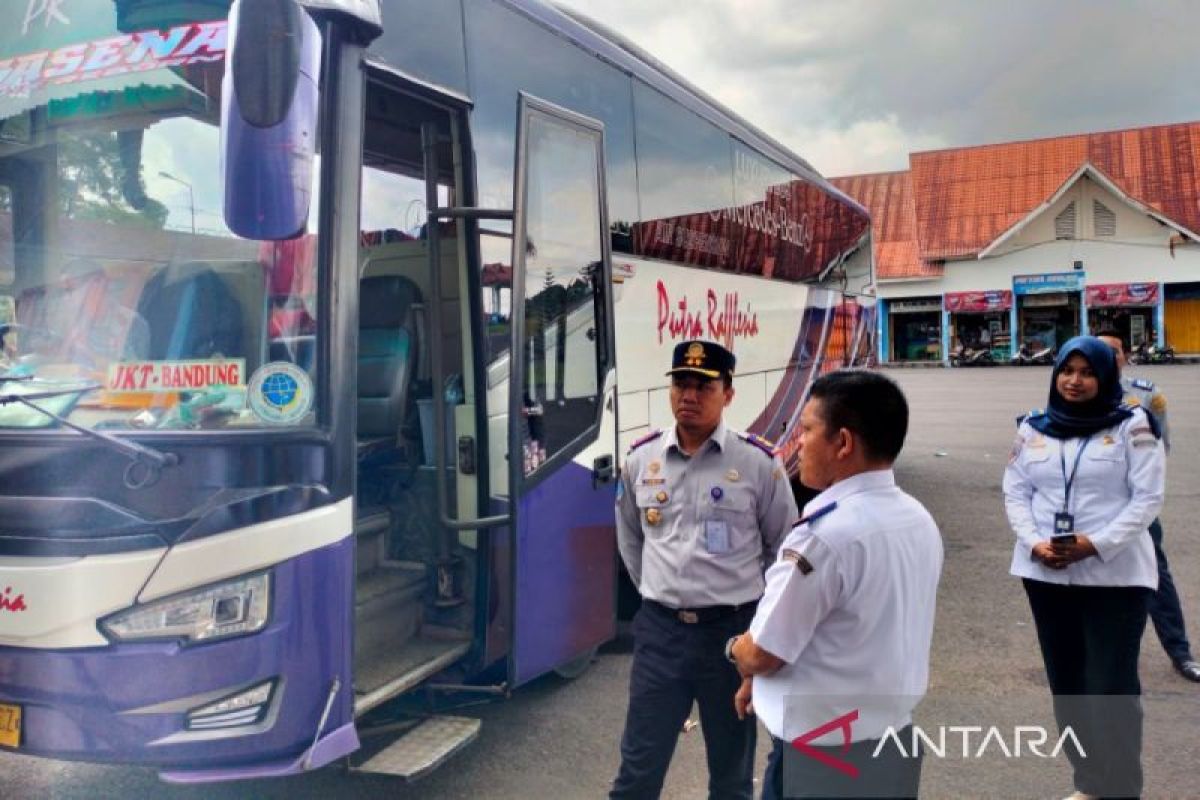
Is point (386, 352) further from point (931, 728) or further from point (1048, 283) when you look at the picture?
point (1048, 283)

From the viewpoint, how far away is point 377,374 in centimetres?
490

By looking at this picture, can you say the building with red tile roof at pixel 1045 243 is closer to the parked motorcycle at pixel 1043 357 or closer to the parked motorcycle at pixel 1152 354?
the parked motorcycle at pixel 1152 354

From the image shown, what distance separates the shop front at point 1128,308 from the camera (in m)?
35.8

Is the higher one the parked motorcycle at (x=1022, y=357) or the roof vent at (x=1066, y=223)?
the roof vent at (x=1066, y=223)

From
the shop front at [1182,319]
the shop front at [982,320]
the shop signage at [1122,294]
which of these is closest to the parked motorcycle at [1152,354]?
the shop front at [1182,319]

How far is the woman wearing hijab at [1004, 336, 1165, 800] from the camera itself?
11.6ft

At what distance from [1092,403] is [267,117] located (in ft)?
10.1

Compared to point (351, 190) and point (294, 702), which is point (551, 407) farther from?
point (294, 702)

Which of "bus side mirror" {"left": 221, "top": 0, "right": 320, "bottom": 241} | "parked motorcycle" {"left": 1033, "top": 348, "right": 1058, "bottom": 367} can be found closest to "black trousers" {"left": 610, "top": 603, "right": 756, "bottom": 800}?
"bus side mirror" {"left": 221, "top": 0, "right": 320, "bottom": 241}

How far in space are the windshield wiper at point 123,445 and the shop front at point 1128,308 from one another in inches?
1487

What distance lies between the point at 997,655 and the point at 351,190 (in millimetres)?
4424

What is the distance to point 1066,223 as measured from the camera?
1439 inches

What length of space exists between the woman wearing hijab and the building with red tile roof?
106 ft

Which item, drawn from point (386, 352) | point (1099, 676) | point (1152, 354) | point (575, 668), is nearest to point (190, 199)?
point (386, 352)
